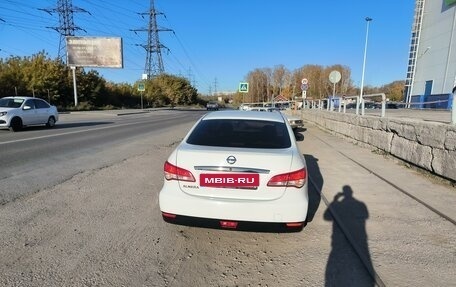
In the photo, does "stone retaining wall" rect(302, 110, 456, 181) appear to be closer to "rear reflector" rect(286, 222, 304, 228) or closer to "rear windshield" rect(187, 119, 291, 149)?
"rear windshield" rect(187, 119, 291, 149)

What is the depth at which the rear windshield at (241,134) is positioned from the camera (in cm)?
408

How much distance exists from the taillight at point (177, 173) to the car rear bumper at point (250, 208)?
→ 0.17m

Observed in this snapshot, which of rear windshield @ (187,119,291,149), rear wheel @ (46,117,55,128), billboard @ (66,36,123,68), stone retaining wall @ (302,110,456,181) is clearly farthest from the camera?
billboard @ (66,36,123,68)

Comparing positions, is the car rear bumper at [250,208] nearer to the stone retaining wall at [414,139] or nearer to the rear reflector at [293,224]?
the rear reflector at [293,224]

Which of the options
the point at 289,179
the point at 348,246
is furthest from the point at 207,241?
the point at 348,246

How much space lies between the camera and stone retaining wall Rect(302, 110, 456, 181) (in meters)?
6.50

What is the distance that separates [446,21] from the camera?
4825 centimetres

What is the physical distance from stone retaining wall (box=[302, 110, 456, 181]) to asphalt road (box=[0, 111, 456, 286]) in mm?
516

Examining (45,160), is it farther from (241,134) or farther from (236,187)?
(236,187)

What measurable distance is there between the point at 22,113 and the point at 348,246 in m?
16.3

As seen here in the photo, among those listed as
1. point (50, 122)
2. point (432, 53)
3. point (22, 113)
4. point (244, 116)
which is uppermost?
point (432, 53)

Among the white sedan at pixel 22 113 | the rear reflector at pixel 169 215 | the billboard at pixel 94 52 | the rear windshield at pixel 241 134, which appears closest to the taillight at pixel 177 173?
the rear reflector at pixel 169 215

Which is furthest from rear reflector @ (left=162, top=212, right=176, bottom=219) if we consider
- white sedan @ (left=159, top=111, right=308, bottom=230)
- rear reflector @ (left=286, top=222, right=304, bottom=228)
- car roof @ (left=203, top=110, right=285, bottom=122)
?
car roof @ (left=203, top=110, right=285, bottom=122)

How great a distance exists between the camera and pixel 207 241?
3.97m
